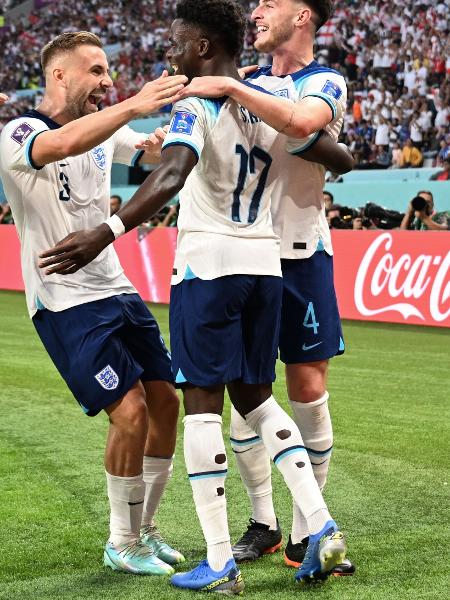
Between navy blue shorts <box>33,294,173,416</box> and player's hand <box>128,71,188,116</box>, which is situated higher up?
player's hand <box>128,71,188,116</box>

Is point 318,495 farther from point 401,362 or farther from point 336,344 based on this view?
point 401,362

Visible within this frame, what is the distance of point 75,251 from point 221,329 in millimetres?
696

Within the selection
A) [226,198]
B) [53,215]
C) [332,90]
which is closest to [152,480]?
Answer: [53,215]

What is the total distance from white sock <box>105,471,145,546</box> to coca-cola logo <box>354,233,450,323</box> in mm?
9048

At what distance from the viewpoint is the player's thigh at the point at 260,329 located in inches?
155

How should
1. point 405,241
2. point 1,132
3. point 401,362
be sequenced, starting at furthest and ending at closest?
point 405,241 < point 401,362 < point 1,132

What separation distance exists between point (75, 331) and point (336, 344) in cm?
119

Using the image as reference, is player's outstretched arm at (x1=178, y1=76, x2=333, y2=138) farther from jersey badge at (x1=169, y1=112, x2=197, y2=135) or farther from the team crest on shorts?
the team crest on shorts

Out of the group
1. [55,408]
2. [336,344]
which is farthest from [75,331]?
[55,408]

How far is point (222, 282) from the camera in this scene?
12.6ft

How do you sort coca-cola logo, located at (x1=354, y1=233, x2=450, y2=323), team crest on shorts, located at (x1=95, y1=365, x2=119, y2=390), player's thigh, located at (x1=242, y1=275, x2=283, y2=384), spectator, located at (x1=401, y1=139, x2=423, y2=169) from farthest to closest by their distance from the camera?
spectator, located at (x1=401, y1=139, x2=423, y2=169) < coca-cola logo, located at (x1=354, y1=233, x2=450, y2=323) < team crest on shorts, located at (x1=95, y1=365, x2=119, y2=390) < player's thigh, located at (x1=242, y1=275, x2=283, y2=384)

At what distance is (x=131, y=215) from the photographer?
349cm

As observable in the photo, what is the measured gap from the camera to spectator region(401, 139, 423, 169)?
64.8ft

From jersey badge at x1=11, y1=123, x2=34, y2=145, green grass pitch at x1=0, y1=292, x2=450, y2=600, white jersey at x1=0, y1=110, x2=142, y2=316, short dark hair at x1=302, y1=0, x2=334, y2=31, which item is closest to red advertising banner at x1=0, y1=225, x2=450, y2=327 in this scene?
green grass pitch at x1=0, y1=292, x2=450, y2=600
